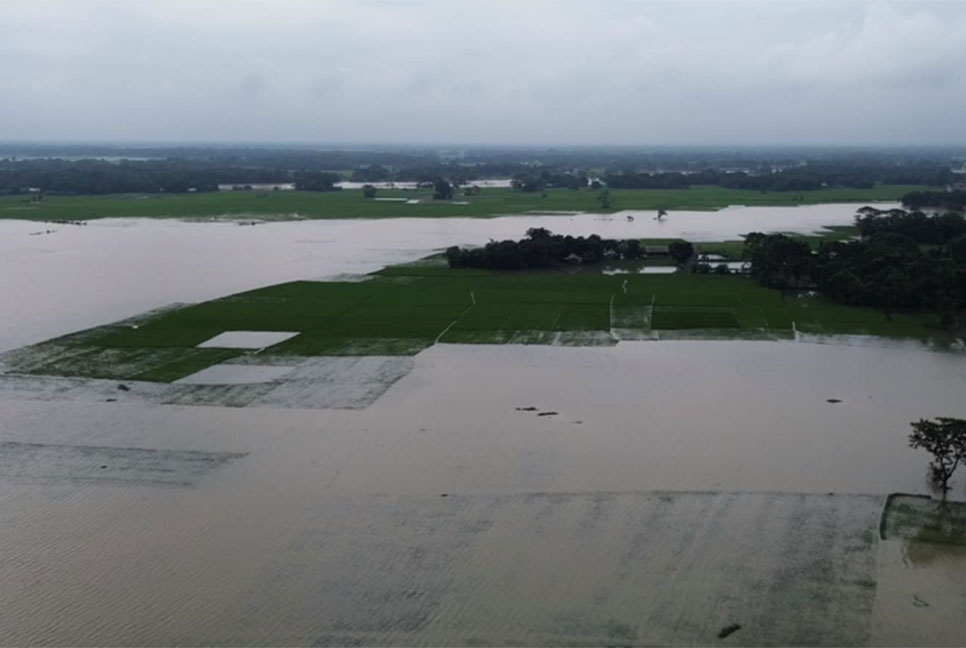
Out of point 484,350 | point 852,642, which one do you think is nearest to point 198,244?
point 484,350

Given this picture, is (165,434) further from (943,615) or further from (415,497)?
(943,615)

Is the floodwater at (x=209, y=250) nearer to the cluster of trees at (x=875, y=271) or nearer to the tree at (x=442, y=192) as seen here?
the cluster of trees at (x=875, y=271)

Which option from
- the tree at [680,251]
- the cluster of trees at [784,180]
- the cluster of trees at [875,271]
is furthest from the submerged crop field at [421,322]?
the cluster of trees at [784,180]

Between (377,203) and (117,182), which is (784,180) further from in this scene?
(117,182)

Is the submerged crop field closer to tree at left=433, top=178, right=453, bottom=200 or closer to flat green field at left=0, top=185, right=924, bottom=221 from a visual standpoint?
flat green field at left=0, top=185, right=924, bottom=221

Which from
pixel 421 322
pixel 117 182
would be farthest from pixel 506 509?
pixel 117 182

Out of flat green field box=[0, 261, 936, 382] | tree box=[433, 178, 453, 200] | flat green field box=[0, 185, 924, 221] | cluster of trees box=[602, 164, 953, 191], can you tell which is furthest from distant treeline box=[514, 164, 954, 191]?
flat green field box=[0, 261, 936, 382]

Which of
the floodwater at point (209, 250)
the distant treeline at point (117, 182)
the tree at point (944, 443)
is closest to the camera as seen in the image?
the tree at point (944, 443)
